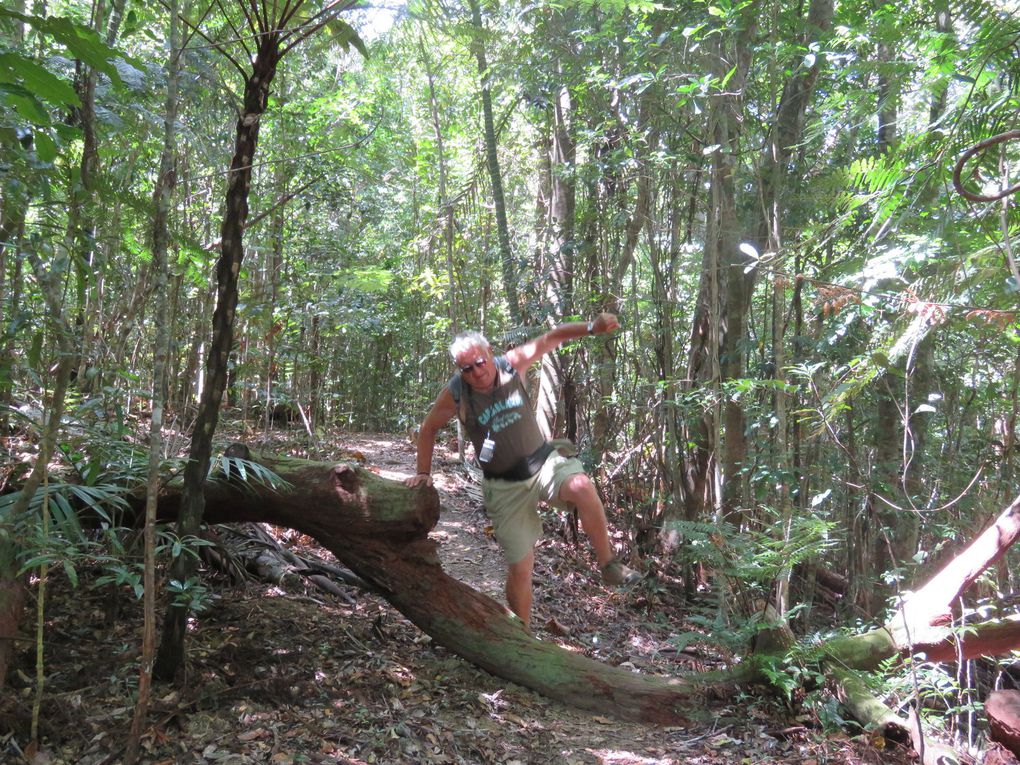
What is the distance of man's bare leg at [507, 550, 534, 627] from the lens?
4637 millimetres

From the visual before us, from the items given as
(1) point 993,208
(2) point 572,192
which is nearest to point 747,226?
(2) point 572,192

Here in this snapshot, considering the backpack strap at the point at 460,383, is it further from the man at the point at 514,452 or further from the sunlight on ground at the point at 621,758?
the sunlight on ground at the point at 621,758

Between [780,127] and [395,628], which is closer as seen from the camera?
[395,628]

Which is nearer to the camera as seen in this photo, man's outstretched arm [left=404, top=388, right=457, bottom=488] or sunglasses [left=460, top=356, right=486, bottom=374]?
sunglasses [left=460, top=356, right=486, bottom=374]

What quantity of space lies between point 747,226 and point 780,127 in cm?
105

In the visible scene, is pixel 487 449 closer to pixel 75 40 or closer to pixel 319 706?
pixel 319 706

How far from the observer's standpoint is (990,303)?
4516 mm

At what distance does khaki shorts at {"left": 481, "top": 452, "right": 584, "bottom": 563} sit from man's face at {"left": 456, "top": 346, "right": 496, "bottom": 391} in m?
0.65

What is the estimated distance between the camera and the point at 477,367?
A: 14.2 ft

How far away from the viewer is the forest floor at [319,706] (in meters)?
2.95

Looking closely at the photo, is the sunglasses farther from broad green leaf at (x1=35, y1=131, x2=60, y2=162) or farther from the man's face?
broad green leaf at (x1=35, y1=131, x2=60, y2=162)

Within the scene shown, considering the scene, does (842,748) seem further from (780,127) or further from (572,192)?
(572,192)

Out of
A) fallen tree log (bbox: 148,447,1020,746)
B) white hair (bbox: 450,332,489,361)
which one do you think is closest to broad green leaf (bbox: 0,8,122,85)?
fallen tree log (bbox: 148,447,1020,746)

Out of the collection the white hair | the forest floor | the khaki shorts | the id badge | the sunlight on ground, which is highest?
the white hair
